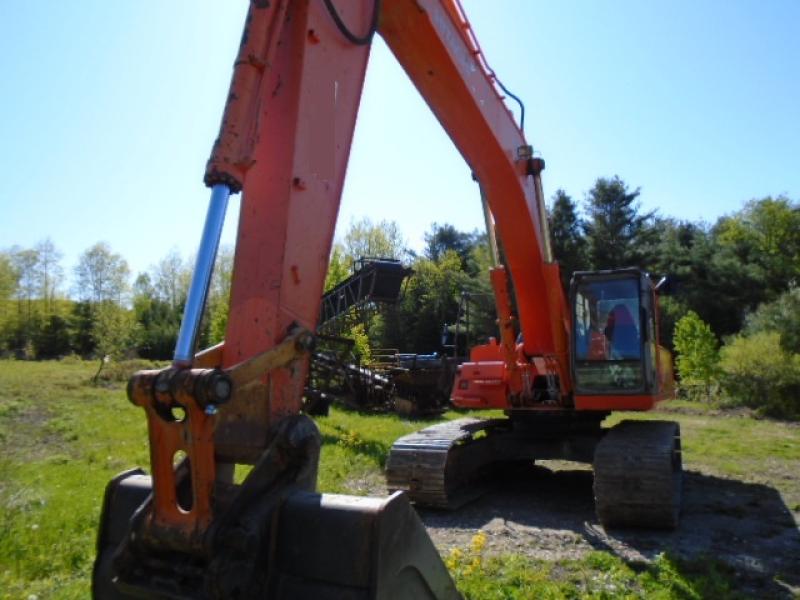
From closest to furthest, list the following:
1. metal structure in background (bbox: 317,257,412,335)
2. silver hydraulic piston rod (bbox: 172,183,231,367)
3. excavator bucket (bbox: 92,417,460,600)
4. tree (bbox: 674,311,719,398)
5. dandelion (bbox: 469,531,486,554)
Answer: excavator bucket (bbox: 92,417,460,600) < silver hydraulic piston rod (bbox: 172,183,231,367) < dandelion (bbox: 469,531,486,554) < metal structure in background (bbox: 317,257,412,335) < tree (bbox: 674,311,719,398)

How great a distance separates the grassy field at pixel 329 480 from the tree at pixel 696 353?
314 centimetres

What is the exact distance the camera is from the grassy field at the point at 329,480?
4.39 metres

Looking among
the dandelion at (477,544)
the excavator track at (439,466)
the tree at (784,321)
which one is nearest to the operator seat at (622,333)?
the excavator track at (439,466)

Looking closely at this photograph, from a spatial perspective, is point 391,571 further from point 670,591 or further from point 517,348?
point 517,348

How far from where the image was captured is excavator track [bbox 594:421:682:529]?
19.3 ft

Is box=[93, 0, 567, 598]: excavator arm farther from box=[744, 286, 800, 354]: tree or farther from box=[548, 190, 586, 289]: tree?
box=[548, 190, 586, 289]: tree

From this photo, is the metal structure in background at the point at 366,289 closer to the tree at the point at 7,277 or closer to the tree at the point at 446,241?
the tree at the point at 446,241

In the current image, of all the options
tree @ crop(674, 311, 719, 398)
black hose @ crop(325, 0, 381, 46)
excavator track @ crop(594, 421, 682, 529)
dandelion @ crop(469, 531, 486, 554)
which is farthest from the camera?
tree @ crop(674, 311, 719, 398)

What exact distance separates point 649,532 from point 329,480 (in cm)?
372

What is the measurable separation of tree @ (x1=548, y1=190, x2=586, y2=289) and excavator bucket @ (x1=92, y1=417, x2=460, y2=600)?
32031mm

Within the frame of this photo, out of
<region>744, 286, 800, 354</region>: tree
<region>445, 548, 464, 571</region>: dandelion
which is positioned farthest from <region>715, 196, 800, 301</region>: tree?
<region>445, 548, 464, 571</region>: dandelion

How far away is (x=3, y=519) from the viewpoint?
18.5 feet

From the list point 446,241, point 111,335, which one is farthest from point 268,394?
point 446,241

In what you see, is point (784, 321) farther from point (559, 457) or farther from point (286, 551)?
point (286, 551)
